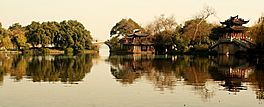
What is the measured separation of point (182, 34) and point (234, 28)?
1443cm

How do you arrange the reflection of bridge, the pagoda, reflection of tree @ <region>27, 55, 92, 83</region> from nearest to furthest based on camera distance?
reflection of tree @ <region>27, 55, 92, 83</region> → the reflection of bridge → the pagoda

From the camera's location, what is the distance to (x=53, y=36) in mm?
92188

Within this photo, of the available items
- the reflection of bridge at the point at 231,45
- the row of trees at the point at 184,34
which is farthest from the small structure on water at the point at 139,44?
the reflection of bridge at the point at 231,45

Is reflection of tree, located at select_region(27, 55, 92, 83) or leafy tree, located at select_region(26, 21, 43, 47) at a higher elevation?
leafy tree, located at select_region(26, 21, 43, 47)

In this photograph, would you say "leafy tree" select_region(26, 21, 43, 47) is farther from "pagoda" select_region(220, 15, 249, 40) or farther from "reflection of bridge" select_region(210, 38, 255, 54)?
"pagoda" select_region(220, 15, 249, 40)

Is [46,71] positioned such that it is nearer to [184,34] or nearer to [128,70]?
[128,70]

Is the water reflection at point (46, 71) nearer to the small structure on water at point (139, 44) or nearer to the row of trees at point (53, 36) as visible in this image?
the small structure on water at point (139, 44)

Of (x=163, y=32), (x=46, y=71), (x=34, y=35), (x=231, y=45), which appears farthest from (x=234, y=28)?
(x=46, y=71)

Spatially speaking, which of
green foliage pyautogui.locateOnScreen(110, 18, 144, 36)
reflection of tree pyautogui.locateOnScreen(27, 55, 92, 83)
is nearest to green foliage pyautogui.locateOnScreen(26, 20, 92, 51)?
green foliage pyautogui.locateOnScreen(110, 18, 144, 36)

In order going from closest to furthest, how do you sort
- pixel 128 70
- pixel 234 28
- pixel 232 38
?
pixel 128 70
pixel 232 38
pixel 234 28

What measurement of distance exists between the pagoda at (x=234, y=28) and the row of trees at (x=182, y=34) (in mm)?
2587

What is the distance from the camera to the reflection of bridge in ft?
201

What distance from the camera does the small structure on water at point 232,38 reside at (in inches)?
2510

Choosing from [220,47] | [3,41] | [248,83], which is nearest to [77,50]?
[3,41]
